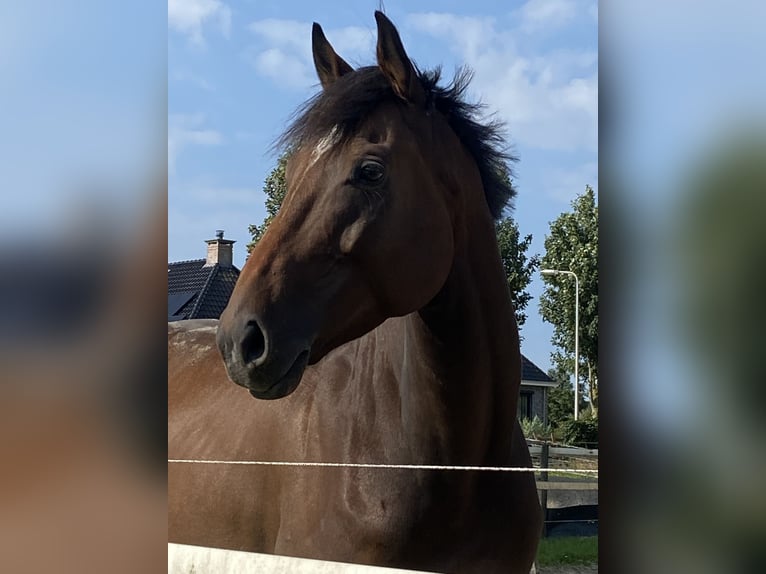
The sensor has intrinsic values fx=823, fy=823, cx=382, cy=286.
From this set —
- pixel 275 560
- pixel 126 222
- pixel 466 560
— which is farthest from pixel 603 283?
pixel 466 560

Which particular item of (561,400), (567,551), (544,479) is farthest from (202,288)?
(561,400)

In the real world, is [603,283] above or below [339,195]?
below

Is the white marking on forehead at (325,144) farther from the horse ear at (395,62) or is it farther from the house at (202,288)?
the house at (202,288)

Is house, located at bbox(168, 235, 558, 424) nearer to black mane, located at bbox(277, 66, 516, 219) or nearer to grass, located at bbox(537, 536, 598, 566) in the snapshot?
grass, located at bbox(537, 536, 598, 566)

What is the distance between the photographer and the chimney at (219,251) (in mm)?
12562

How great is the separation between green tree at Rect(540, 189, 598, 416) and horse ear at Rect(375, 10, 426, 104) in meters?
14.2

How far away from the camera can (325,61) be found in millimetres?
3131

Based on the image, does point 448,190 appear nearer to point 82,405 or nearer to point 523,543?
point 523,543

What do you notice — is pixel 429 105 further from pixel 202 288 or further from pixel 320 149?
pixel 202 288

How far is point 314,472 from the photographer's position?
2922 mm

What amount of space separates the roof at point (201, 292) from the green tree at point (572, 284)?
8.31 meters

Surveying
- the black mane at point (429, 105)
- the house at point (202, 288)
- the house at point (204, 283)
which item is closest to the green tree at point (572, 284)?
the house at point (204, 283)

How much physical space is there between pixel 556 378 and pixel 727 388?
2449cm

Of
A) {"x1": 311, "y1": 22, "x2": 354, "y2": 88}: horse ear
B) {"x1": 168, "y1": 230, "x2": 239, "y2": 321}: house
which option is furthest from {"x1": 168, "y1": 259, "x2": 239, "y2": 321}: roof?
{"x1": 311, "y1": 22, "x2": 354, "y2": 88}: horse ear
